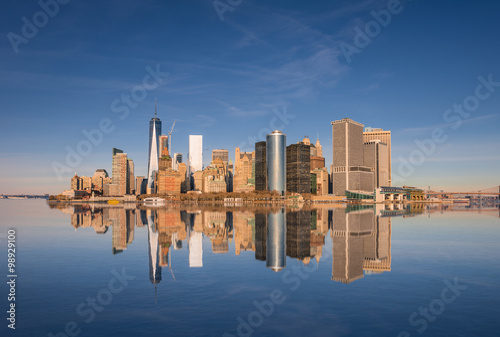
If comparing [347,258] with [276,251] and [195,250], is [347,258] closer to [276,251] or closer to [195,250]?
[276,251]

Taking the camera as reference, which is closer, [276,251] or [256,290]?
[256,290]

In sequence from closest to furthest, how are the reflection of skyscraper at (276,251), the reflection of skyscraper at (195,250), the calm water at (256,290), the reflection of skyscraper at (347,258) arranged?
the calm water at (256,290), the reflection of skyscraper at (347,258), the reflection of skyscraper at (276,251), the reflection of skyscraper at (195,250)

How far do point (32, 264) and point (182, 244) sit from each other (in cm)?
2097

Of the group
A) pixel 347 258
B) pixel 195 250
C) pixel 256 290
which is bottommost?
pixel 195 250

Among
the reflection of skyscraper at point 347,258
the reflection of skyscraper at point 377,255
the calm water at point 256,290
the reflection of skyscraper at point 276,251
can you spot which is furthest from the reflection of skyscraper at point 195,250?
the reflection of skyscraper at point 377,255

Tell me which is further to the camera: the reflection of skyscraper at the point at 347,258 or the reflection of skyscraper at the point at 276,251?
the reflection of skyscraper at the point at 276,251

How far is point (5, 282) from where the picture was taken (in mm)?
34438

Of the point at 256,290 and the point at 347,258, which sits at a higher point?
the point at 347,258

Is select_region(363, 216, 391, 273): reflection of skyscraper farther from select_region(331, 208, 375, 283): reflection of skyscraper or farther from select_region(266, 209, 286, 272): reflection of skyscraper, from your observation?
select_region(266, 209, 286, 272): reflection of skyscraper

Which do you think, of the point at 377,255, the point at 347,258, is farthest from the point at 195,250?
the point at 377,255

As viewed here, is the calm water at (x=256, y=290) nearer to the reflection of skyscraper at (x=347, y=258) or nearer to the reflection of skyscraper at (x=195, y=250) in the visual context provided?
the reflection of skyscraper at (x=347, y=258)

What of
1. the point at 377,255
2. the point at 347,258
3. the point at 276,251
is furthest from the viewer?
the point at 276,251

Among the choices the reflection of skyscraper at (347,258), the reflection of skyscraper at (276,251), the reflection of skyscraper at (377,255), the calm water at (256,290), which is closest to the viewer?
the calm water at (256,290)

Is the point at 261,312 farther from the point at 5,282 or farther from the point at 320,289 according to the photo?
the point at 5,282
